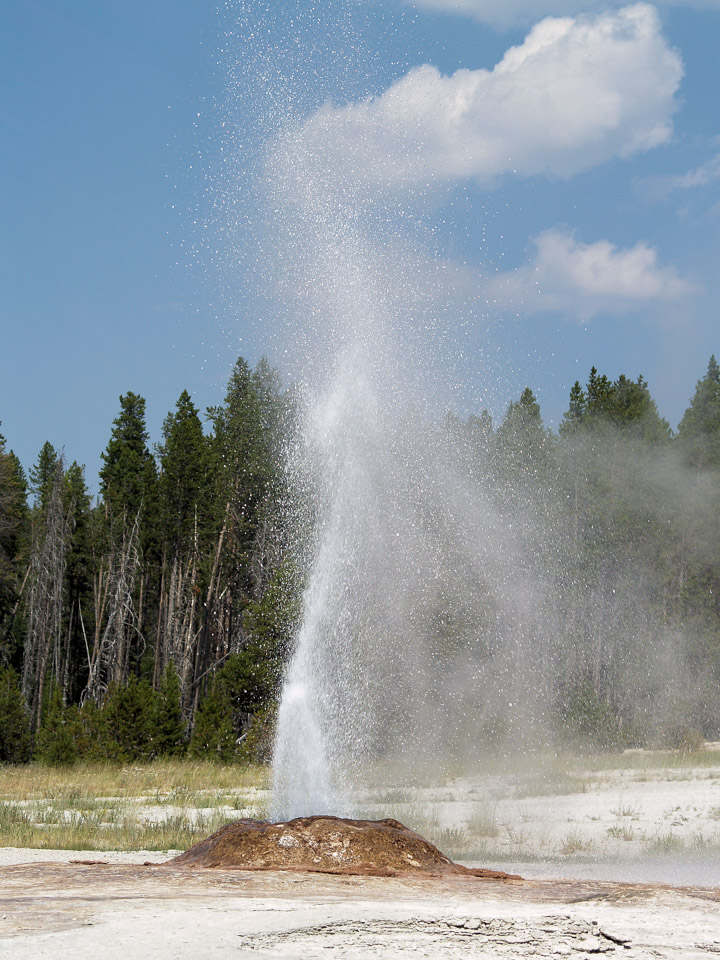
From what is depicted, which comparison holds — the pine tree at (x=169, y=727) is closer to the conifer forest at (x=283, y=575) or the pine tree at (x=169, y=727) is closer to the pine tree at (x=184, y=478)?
the conifer forest at (x=283, y=575)

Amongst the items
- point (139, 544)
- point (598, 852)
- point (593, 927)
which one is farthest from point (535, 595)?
point (139, 544)

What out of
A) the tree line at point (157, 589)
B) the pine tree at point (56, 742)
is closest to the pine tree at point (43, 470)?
the tree line at point (157, 589)

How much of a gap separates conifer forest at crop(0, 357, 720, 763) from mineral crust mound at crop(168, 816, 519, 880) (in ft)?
20.9

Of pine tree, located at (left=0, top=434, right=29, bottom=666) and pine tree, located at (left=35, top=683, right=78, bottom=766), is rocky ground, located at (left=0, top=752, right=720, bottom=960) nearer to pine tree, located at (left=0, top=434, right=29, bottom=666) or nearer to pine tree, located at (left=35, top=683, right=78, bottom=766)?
pine tree, located at (left=35, top=683, right=78, bottom=766)

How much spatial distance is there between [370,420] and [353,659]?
3.54 meters

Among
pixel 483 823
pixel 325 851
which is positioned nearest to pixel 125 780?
pixel 483 823

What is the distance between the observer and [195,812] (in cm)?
1614

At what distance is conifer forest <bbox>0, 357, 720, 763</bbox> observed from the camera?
2561cm

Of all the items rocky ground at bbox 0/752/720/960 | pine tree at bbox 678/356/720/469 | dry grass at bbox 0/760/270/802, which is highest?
pine tree at bbox 678/356/720/469

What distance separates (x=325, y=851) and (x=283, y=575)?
16.5 meters

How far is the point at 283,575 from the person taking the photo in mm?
24984

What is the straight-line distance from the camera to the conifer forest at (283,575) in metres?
25.6

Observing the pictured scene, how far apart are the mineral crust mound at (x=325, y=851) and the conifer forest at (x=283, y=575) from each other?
636cm

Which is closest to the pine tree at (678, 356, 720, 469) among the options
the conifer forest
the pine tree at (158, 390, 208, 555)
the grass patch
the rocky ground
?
the conifer forest
